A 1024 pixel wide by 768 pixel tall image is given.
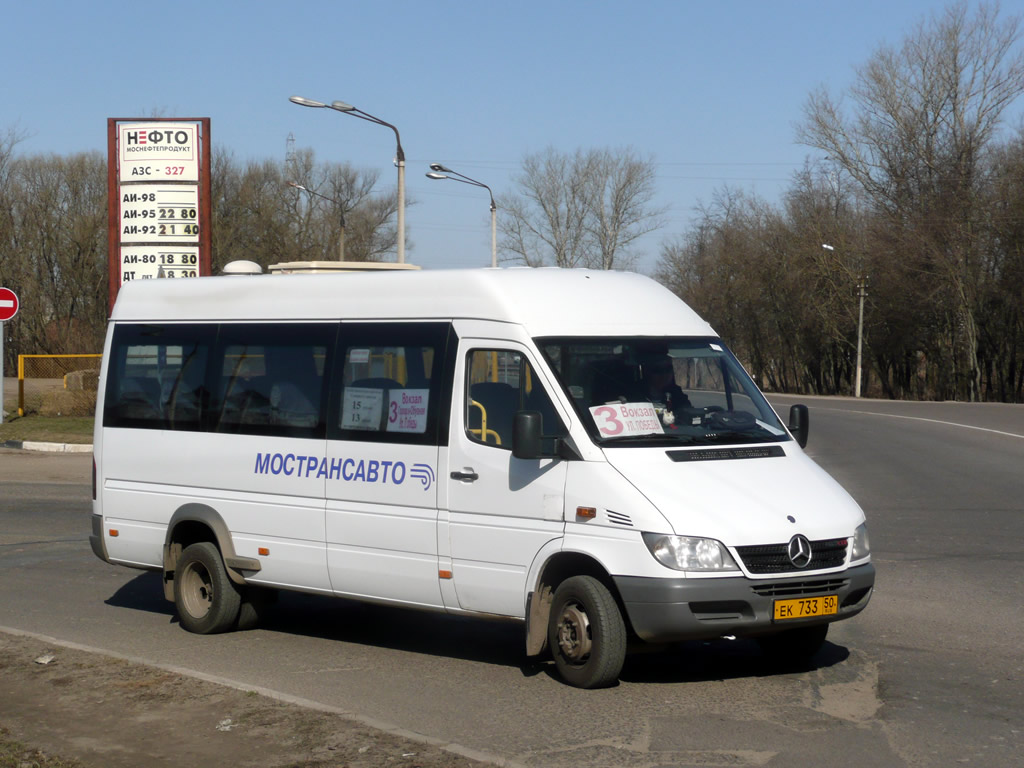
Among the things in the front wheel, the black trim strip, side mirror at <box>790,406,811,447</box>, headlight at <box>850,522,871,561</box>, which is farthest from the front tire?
headlight at <box>850,522,871,561</box>

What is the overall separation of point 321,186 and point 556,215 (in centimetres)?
1536

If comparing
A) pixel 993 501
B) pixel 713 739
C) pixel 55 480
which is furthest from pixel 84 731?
pixel 55 480

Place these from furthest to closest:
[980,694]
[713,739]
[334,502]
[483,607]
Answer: [334,502] → [483,607] → [980,694] → [713,739]

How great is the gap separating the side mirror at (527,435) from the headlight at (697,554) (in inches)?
35.6

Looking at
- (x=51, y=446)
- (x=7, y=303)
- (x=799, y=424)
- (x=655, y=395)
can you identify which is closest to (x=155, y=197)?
(x=7, y=303)

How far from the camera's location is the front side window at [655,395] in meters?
7.22

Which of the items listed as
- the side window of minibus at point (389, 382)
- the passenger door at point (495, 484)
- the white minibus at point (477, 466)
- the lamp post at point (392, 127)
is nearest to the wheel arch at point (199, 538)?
the white minibus at point (477, 466)

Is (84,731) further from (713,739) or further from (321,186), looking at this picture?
(321,186)

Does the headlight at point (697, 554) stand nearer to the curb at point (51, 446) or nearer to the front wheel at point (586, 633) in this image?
the front wheel at point (586, 633)

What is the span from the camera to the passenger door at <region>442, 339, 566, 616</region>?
23.5ft

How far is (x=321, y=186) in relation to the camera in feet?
261

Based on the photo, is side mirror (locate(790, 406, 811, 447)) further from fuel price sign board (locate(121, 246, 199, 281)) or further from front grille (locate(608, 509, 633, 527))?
fuel price sign board (locate(121, 246, 199, 281))

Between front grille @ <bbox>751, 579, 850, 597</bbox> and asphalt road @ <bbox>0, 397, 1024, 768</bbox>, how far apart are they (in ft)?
1.86

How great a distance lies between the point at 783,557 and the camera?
22.0 ft
